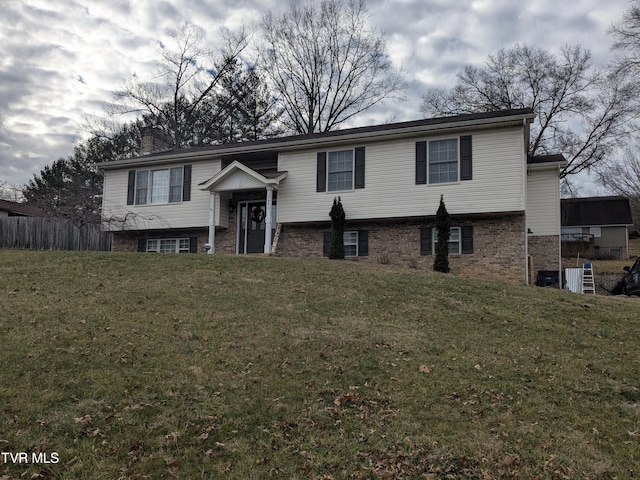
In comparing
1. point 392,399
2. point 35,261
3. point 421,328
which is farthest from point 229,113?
point 392,399

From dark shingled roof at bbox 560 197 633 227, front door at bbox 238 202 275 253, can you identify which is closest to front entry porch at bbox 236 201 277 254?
front door at bbox 238 202 275 253

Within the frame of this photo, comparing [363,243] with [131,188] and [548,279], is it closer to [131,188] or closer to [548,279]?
[548,279]

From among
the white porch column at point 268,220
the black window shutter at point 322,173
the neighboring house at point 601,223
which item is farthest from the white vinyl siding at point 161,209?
the neighboring house at point 601,223

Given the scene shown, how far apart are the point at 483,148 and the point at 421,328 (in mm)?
8987

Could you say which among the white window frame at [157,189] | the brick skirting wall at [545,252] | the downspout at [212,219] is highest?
the white window frame at [157,189]

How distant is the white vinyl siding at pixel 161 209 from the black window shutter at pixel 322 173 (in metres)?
3.92

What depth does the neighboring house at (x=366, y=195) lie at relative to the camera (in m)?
15.6

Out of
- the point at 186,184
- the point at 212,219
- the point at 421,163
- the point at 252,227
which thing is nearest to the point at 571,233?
the point at 421,163

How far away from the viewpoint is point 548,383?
20.3ft

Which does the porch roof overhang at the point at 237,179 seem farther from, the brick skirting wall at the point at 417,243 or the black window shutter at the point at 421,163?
the black window shutter at the point at 421,163

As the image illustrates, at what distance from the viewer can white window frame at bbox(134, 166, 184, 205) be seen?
65.6 ft

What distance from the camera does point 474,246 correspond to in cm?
1592

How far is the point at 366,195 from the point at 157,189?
8.68m

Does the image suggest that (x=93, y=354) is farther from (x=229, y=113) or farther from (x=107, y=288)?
(x=229, y=113)
